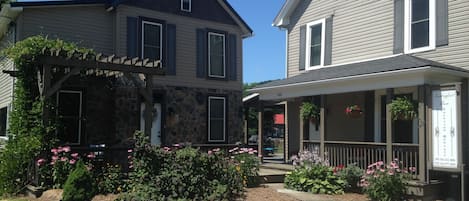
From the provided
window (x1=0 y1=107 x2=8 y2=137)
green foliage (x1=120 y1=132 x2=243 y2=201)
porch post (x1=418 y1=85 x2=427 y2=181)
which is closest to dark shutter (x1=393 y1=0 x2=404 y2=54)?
porch post (x1=418 y1=85 x2=427 y2=181)

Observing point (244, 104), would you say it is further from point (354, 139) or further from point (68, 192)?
point (68, 192)

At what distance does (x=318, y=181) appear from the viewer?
11820 millimetres

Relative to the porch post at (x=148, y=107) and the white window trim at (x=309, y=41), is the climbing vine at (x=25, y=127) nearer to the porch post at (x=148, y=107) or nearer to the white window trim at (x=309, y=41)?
the porch post at (x=148, y=107)

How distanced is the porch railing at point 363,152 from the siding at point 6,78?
→ 987 centimetres

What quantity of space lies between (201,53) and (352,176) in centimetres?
880

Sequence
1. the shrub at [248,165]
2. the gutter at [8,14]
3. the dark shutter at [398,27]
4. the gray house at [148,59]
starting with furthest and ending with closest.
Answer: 1. the gray house at [148,59]
2. the gutter at [8,14]
3. the dark shutter at [398,27]
4. the shrub at [248,165]

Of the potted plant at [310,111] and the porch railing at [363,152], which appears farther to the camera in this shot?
the potted plant at [310,111]

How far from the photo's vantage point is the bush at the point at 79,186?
9594 millimetres

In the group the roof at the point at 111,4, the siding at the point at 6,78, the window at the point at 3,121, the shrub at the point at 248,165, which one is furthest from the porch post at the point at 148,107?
the window at the point at 3,121

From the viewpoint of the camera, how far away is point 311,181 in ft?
39.0

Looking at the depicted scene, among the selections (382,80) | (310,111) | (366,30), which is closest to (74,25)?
(310,111)

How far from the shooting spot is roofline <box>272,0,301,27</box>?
1750cm

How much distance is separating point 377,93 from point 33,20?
10.8 m

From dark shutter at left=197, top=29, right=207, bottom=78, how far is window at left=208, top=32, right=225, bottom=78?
8.1 inches
